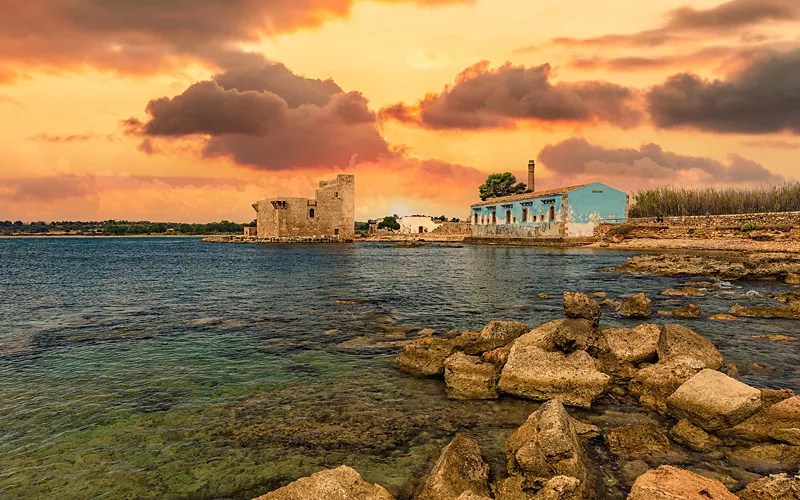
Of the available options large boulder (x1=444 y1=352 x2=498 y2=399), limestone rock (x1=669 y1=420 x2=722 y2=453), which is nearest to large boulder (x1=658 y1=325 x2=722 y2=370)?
Answer: limestone rock (x1=669 y1=420 x2=722 y2=453)

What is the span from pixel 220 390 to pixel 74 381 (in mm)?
3670

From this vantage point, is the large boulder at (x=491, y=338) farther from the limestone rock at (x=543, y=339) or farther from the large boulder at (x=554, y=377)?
the large boulder at (x=554, y=377)

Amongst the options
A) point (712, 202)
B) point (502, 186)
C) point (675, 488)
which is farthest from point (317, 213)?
point (675, 488)

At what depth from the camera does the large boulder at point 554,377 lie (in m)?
7.76

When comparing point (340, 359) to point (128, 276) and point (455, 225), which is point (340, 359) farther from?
point (455, 225)

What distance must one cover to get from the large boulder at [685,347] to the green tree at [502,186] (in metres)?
85.2

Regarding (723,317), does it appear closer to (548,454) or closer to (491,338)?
(491,338)

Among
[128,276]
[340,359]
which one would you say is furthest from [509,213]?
[340,359]

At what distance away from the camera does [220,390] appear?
8.88 meters

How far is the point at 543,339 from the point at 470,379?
1.89 metres

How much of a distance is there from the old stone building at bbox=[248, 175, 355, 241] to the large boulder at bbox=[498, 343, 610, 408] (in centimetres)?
7551

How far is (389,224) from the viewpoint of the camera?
124938mm

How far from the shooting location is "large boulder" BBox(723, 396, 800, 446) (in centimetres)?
622

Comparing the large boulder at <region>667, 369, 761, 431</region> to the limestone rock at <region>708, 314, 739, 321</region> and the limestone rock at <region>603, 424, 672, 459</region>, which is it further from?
the limestone rock at <region>708, 314, 739, 321</region>
